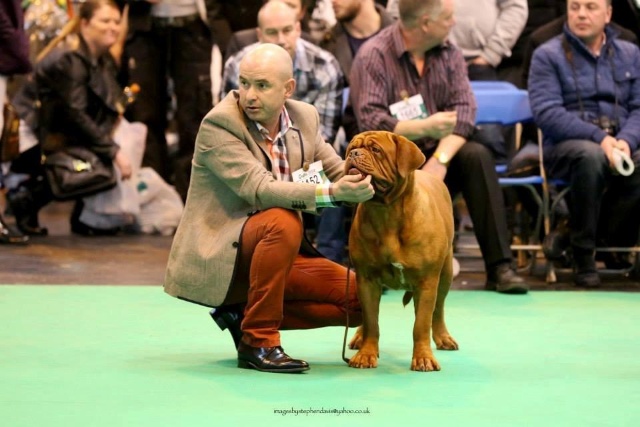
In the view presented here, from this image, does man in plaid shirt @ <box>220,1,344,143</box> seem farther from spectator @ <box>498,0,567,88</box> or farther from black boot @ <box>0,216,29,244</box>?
black boot @ <box>0,216,29,244</box>

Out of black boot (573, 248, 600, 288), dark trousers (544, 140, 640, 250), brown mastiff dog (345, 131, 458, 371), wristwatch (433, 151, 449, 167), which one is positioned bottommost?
black boot (573, 248, 600, 288)

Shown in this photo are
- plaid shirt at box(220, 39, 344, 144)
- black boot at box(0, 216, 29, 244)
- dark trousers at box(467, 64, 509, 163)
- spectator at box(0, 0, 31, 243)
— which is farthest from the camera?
black boot at box(0, 216, 29, 244)

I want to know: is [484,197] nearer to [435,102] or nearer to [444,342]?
[435,102]

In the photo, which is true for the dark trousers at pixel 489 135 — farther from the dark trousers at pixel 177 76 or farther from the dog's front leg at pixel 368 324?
the dog's front leg at pixel 368 324

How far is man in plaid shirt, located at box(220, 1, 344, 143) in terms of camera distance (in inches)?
264

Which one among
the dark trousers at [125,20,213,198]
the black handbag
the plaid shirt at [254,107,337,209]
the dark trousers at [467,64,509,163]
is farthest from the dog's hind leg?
the black handbag

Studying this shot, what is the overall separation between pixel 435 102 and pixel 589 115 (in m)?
1.03

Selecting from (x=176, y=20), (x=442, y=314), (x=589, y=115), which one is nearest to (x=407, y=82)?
(x=589, y=115)

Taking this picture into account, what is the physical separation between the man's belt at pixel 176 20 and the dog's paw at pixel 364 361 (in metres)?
4.95

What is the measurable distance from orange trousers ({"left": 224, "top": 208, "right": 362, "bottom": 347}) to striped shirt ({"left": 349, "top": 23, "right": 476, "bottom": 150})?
205 centimetres

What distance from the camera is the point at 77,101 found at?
28.3ft

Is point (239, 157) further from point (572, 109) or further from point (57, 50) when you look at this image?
point (57, 50)

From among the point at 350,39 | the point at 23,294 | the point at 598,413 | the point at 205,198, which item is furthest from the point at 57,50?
the point at 598,413

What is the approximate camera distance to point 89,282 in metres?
6.55
